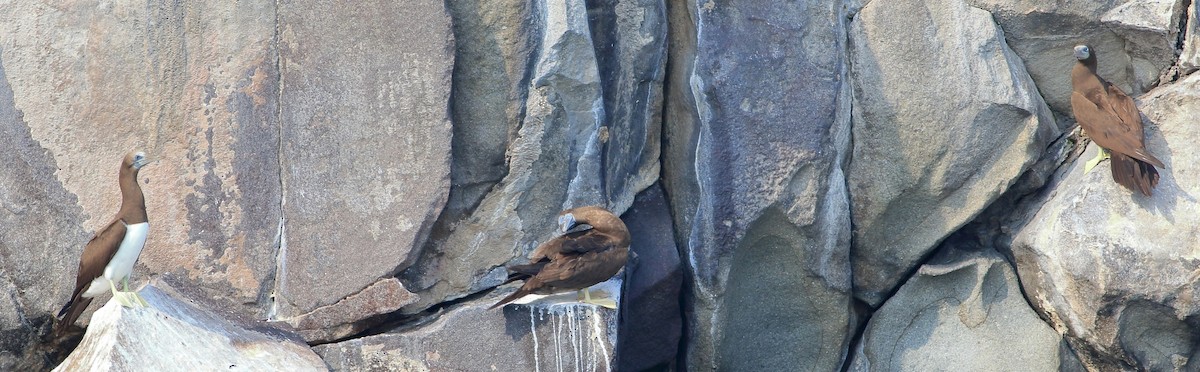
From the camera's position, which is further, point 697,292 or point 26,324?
point 697,292

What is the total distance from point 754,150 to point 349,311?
8.81 feet

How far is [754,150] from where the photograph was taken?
8.00m

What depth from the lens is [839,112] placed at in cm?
817

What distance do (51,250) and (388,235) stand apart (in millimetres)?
1929

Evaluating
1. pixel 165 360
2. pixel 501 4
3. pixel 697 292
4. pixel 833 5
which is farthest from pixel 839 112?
pixel 165 360

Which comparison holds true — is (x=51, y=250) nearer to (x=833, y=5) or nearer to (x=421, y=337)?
(x=421, y=337)

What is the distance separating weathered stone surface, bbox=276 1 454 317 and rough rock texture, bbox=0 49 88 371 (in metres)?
1.26

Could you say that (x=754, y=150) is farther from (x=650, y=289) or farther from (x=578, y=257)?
(x=578, y=257)

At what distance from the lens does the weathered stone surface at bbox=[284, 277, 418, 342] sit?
23.5 ft

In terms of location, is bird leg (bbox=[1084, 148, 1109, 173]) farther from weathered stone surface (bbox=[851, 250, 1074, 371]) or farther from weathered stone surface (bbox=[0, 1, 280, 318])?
weathered stone surface (bbox=[0, 1, 280, 318])

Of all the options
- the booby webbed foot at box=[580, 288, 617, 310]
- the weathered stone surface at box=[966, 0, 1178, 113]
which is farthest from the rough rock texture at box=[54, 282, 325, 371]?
the weathered stone surface at box=[966, 0, 1178, 113]

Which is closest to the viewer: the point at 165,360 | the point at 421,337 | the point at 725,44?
the point at 165,360

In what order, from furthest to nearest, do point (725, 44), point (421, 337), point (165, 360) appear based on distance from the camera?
point (725, 44) < point (421, 337) < point (165, 360)

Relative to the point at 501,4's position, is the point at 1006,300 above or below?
below
